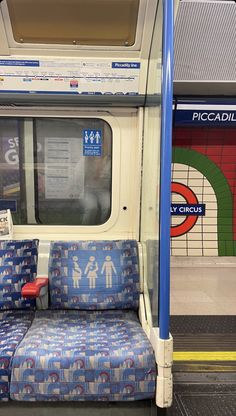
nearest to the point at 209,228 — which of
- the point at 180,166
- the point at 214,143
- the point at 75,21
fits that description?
the point at 180,166

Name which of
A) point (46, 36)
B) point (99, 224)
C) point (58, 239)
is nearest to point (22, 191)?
point (58, 239)

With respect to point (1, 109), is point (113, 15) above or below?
above

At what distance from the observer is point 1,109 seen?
9.78 feet

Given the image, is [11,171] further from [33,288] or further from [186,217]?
[186,217]

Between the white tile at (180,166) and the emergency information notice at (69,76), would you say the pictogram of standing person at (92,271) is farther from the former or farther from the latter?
the white tile at (180,166)

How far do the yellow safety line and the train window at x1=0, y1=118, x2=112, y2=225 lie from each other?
1.29 metres

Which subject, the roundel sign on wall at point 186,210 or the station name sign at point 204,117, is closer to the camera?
the station name sign at point 204,117

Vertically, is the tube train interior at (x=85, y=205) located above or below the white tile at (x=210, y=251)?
above

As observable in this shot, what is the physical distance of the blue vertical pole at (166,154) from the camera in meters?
1.79

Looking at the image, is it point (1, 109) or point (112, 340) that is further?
point (1, 109)

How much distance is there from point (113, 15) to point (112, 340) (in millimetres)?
2111

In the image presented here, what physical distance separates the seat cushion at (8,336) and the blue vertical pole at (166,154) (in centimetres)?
87

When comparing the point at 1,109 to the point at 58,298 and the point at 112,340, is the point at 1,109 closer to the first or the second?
the point at 58,298

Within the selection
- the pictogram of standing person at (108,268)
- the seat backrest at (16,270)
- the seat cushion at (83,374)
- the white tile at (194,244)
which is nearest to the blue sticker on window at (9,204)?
the seat backrest at (16,270)
